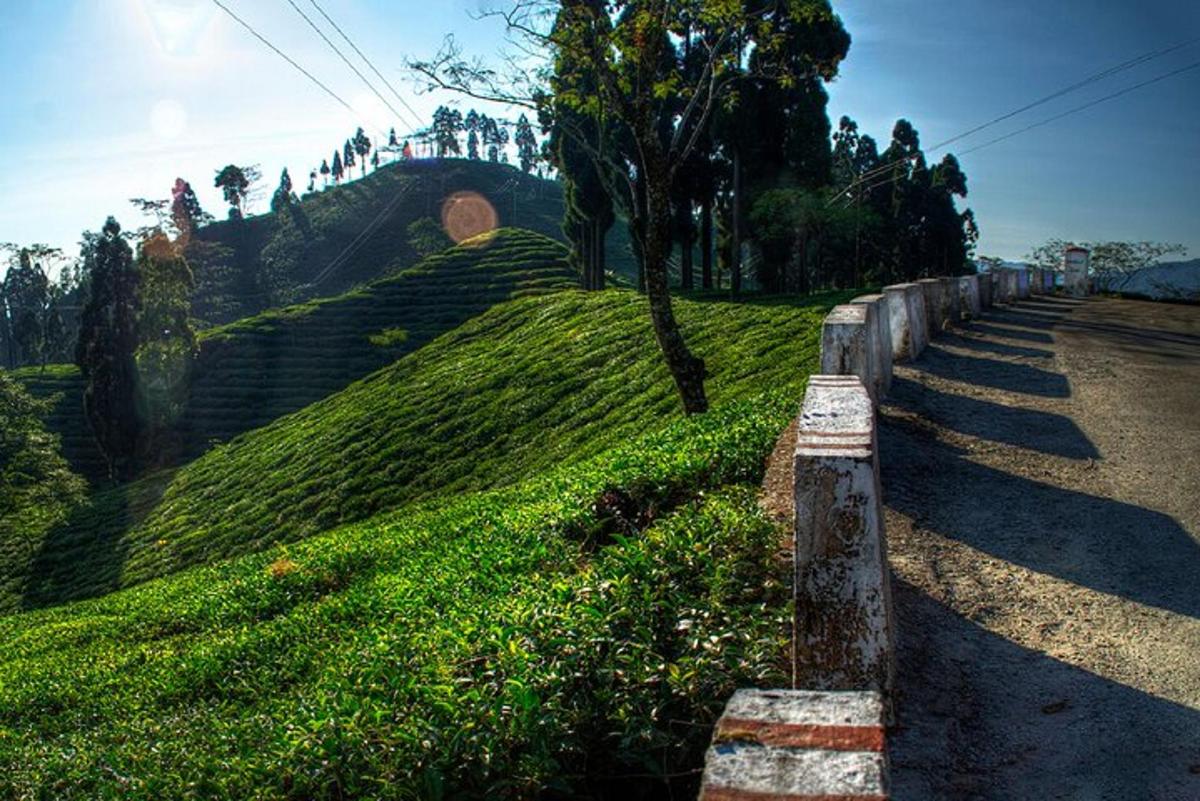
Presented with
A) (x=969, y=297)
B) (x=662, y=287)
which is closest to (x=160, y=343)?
(x=662, y=287)

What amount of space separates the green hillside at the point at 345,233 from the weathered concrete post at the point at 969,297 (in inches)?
3639

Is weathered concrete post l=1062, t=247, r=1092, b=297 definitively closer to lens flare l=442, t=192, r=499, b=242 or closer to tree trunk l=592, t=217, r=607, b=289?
tree trunk l=592, t=217, r=607, b=289

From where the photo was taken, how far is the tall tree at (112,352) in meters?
46.3

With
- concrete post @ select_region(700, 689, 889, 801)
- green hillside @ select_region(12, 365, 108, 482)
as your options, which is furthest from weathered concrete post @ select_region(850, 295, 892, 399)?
green hillside @ select_region(12, 365, 108, 482)

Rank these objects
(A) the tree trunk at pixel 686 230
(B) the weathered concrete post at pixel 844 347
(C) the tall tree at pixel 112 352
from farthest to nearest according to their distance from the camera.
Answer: (A) the tree trunk at pixel 686 230
(C) the tall tree at pixel 112 352
(B) the weathered concrete post at pixel 844 347

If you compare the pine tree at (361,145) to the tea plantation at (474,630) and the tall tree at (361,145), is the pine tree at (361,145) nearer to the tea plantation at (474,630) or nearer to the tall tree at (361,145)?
the tall tree at (361,145)

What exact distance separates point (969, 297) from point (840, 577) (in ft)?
56.1

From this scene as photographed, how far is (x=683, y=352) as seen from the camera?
1519 centimetres

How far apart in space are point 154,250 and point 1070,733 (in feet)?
187

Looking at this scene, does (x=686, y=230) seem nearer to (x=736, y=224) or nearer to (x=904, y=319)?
(x=736, y=224)

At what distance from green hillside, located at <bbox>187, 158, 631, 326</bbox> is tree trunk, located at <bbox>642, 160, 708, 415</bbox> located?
94110 millimetres

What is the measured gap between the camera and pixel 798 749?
2.83 meters

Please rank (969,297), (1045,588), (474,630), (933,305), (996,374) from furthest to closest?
(969,297) → (933,305) → (996,374) → (474,630) → (1045,588)

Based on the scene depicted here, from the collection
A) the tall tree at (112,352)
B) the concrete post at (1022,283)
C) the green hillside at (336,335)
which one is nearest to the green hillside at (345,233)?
the green hillside at (336,335)
